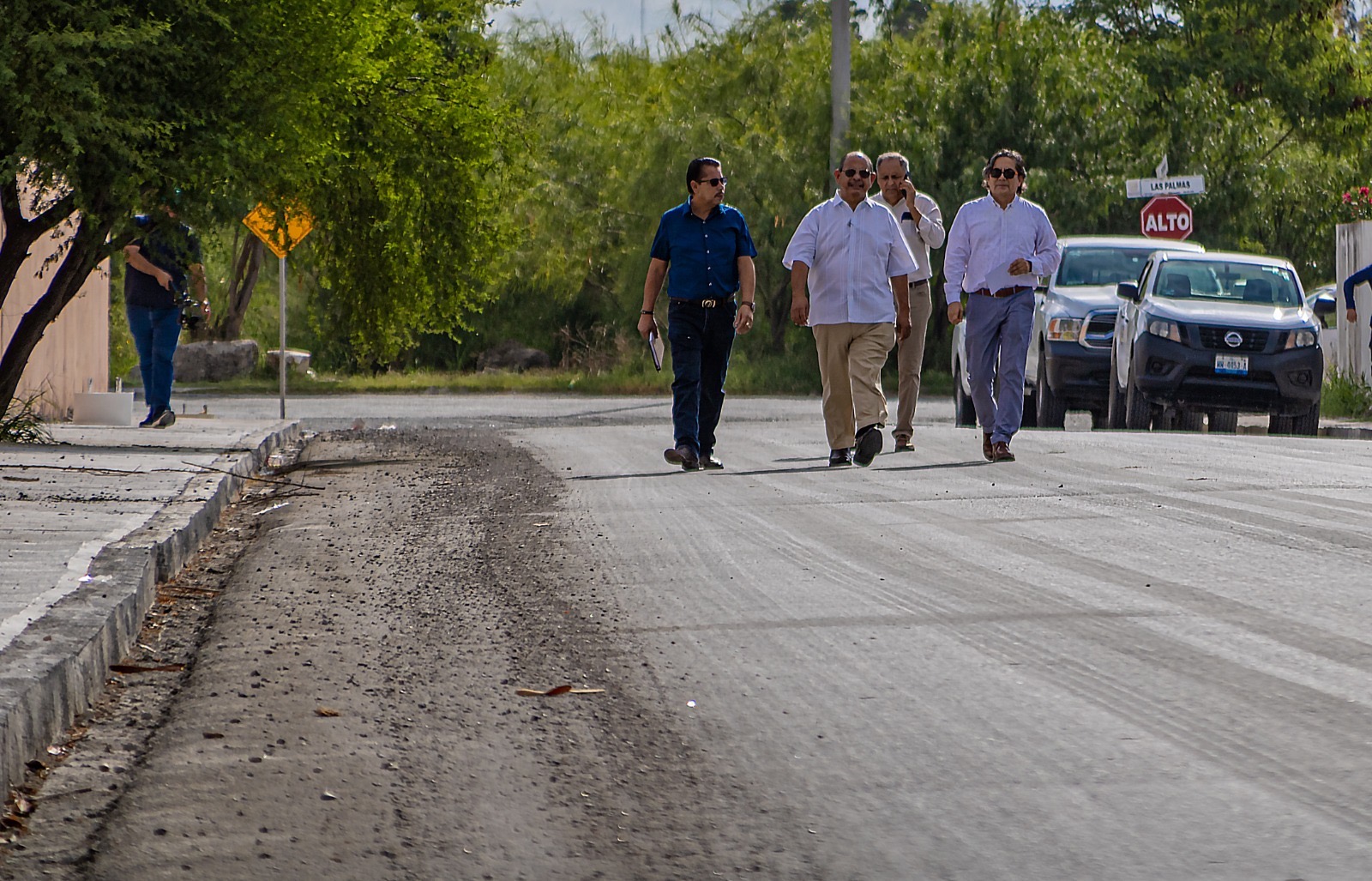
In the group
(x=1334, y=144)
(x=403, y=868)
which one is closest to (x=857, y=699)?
(x=403, y=868)

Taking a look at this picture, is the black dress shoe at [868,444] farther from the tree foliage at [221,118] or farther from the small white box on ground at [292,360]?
the small white box on ground at [292,360]

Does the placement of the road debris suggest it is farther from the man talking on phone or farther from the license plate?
the license plate

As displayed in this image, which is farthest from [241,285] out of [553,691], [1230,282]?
[553,691]

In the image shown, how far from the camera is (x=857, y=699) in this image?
538cm

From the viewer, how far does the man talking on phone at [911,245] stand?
13.4 metres

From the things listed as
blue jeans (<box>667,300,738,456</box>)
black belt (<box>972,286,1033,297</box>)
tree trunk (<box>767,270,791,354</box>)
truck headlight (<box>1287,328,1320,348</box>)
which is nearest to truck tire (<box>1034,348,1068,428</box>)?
truck headlight (<box>1287,328,1320,348</box>)

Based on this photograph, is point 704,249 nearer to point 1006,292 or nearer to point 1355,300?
point 1006,292

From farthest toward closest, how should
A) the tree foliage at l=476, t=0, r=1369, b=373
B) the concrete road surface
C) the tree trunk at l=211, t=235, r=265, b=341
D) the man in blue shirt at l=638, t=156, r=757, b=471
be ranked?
the tree trunk at l=211, t=235, r=265, b=341 → the tree foliage at l=476, t=0, r=1369, b=373 → the man in blue shirt at l=638, t=156, r=757, b=471 → the concrete road surface

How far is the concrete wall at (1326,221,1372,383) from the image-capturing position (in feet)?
73.5

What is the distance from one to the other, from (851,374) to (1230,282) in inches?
312

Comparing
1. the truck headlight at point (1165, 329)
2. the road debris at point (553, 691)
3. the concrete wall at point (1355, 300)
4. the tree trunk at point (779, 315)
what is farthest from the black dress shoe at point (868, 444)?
A: the tree trunk at point (779, 315)

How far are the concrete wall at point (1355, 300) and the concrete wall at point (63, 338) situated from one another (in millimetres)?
14126

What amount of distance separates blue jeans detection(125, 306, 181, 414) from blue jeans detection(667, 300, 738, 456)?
587 centimetres

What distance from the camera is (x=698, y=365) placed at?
41.3ft
